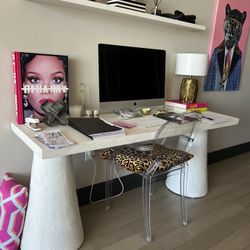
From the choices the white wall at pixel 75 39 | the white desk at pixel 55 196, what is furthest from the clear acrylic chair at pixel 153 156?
the white wall at pixel 75 39

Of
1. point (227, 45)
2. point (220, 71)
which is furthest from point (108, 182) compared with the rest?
point (227, 45)

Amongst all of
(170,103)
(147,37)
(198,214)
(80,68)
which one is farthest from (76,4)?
(198,214)

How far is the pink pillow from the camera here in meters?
1.47

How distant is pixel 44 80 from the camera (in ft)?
5.22

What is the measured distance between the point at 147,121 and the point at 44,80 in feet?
2.35

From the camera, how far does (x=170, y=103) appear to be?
2207mm

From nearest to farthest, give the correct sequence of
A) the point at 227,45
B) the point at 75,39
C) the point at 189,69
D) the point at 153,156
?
the point at 153,156
the point at 75,39
the point at 189,69
the point at 227,45

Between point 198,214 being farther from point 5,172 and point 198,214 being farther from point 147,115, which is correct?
point 5,172

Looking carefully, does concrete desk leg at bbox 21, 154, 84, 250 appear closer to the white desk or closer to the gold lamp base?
the white desk

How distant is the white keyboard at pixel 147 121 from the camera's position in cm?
167

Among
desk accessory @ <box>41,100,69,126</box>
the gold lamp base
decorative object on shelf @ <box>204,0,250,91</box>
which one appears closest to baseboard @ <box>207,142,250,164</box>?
decorative object on shelf @ <box>204,0,250,91</box>

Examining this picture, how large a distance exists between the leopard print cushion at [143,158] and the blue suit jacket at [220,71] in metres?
1.17

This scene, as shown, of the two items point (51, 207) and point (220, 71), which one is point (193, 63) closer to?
point (220, 71)

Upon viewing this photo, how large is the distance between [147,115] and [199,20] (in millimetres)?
1108
